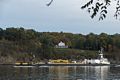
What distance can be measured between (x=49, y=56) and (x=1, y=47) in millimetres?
22920

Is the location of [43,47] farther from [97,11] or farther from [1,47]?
[97,11]

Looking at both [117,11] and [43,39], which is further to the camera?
[43,39]

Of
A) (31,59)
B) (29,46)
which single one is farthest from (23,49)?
(31,59)

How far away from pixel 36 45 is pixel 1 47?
636 inches

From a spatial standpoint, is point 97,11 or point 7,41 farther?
point 7,41

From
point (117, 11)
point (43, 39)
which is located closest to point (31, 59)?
point (43, 39)

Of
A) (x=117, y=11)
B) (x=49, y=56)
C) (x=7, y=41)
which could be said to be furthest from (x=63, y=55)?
(x=117, y=11)

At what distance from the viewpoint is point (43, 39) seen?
19638 cm

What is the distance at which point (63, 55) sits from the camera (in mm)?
194875

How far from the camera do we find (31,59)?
18200 centimetres

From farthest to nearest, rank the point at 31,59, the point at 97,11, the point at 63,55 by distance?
the point at 63,55, the point at 31,59, the point at 97,11

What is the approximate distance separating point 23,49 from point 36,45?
25.1ft

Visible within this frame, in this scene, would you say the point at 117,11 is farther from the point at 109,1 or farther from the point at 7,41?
the point at 7,41

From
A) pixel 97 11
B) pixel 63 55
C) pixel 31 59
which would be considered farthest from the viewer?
pixel 63 55
